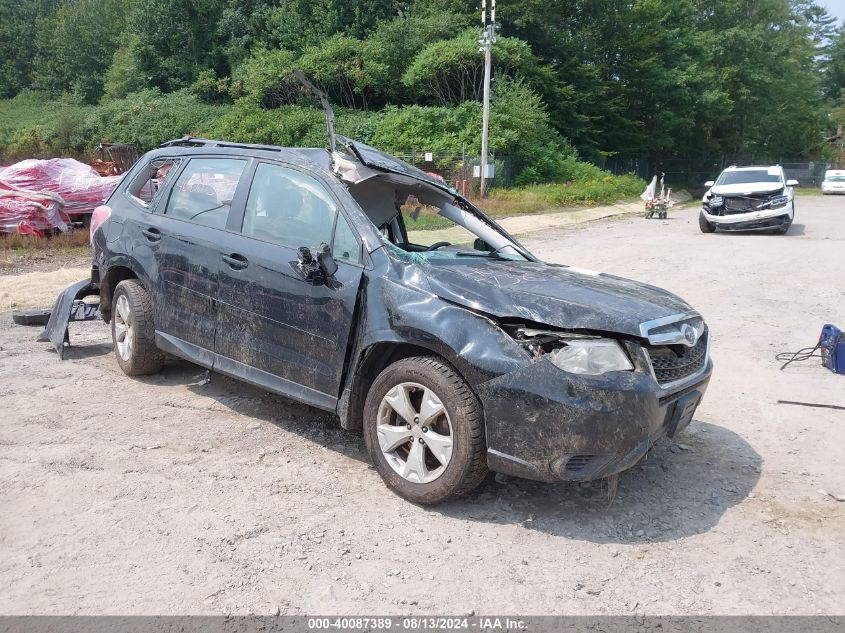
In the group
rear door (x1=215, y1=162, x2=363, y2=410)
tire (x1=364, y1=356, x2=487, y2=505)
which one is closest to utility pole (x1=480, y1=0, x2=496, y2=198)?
rear door (x1=215, y1=162, x2=363, y2=410)

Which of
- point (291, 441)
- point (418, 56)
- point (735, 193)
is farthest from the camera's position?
point (418, 56)

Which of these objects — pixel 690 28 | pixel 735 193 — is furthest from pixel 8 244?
pixel 690 28

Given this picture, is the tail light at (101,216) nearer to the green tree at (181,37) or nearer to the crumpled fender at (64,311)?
the crumpled fender at (64,311)

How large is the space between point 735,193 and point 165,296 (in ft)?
55.4

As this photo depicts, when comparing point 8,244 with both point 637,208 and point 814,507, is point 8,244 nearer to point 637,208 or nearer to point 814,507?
point 814,507

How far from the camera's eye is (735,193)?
18.4m

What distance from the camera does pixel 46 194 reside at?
1370 cm

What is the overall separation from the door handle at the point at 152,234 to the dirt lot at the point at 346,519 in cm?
114

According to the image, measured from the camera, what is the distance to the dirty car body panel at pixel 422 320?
11.0ft

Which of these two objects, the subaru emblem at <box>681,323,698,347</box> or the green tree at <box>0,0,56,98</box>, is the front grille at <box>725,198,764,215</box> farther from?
the green tree at <box>0,0,56,98</box>

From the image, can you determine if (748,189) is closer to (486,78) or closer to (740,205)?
(740,205)

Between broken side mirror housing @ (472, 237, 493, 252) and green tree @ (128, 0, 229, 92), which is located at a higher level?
green tree @ (128, 0, 229, 92)

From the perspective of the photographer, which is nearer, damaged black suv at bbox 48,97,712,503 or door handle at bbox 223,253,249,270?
damaged black suv at bbox 48,97,712,503

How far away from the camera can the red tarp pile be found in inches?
520
